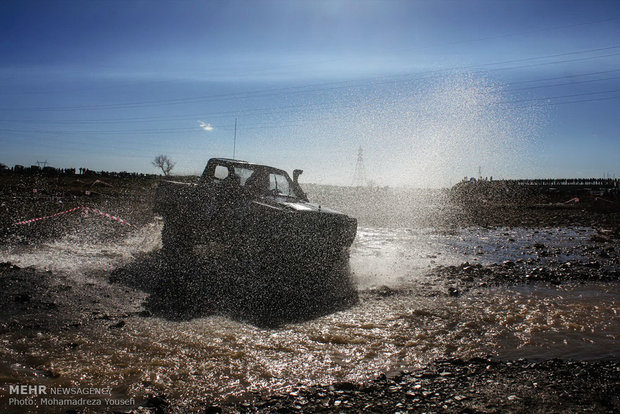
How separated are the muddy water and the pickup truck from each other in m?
1.09

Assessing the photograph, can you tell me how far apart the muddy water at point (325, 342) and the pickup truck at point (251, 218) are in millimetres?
1086

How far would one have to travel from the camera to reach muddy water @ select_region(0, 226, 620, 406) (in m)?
2.94

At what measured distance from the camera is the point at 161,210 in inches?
336

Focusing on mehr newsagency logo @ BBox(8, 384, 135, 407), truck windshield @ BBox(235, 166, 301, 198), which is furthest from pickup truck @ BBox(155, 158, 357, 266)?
mehr newsagency logo @ BBox(8, 384, 135, 407)

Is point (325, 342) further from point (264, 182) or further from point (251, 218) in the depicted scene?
point (264, 182)

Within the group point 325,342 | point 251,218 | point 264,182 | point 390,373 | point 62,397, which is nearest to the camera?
point 62,397

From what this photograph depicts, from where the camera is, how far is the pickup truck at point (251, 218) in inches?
247

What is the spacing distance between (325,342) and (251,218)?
3.27 m

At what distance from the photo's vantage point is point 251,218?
259 inches

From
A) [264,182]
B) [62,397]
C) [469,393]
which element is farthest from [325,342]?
[264,182]

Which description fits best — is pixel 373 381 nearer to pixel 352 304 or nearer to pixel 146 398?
pixel 146 398

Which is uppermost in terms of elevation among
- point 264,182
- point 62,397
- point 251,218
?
point 264,182

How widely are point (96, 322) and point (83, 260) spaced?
379 centimetres

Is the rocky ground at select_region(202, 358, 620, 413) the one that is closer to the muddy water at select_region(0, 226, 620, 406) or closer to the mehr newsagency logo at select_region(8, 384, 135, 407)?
the muddy water at select_region(0, 226, 620, 406)
